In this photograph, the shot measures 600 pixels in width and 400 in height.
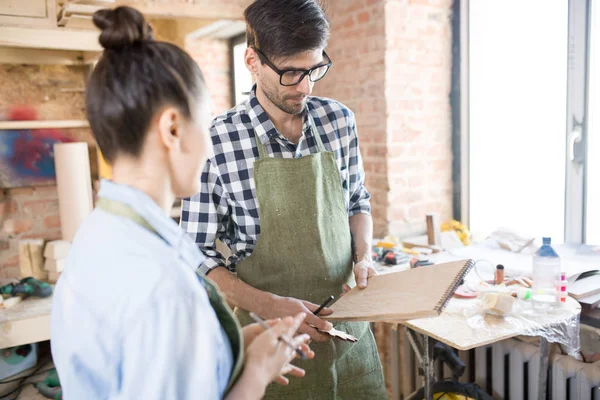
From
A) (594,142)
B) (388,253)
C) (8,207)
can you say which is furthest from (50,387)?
(594,142)

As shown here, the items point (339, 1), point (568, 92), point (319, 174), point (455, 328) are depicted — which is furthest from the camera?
point (339, 1)

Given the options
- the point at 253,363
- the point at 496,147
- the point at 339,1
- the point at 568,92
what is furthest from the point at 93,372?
the point at 339,1

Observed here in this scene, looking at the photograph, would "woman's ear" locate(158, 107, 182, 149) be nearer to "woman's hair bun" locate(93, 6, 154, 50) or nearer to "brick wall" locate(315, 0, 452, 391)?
"woman's hair bun" locate(93, 6, 154, 50)

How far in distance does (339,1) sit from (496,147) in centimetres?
128

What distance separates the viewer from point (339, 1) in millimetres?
3186

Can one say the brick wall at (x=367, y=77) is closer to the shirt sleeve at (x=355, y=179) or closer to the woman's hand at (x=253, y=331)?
the shirt sleeve at (x=355, y=179)

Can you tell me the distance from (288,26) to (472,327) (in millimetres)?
1146

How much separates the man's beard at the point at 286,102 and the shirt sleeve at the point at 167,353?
0.91 metres

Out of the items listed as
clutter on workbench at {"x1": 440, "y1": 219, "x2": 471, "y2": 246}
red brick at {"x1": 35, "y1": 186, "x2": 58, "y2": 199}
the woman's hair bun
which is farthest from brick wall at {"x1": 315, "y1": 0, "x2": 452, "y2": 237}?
the woman's hair bun

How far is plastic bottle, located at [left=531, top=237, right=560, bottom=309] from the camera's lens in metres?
1.95

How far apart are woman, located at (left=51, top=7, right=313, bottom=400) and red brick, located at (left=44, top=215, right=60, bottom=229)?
2581 mm

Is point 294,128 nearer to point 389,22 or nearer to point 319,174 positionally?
point 319,174

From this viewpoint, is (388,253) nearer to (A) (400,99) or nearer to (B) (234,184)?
(A) (400,99)

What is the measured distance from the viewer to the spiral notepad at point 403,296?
124 centimetres
